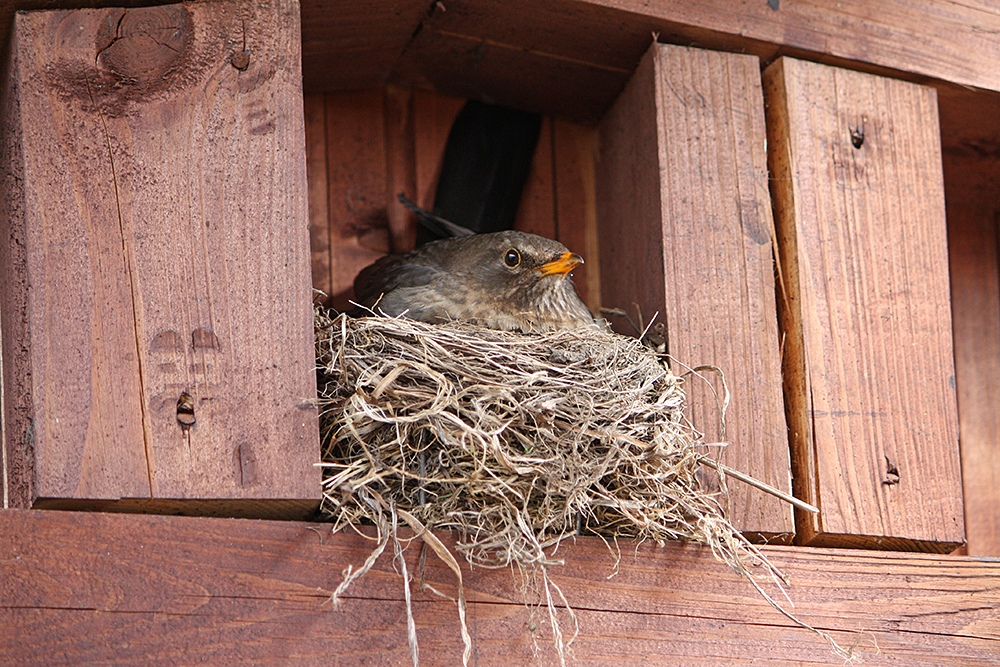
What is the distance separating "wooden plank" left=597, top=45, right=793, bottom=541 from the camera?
2.83 m

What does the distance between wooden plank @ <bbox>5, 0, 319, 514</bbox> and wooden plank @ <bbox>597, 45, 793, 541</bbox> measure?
87cm

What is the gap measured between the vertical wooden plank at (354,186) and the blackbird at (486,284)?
0.07 metres

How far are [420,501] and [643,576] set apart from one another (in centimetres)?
45

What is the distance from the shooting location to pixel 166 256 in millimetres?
2459

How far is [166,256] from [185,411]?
301 mm

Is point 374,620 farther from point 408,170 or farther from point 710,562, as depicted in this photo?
point 408,170

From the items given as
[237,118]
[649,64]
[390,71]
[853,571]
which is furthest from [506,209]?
[853,571]

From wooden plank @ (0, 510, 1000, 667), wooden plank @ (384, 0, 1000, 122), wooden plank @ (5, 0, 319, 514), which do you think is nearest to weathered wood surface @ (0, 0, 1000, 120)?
wooden plank @ (384, 0, 1000, 122)

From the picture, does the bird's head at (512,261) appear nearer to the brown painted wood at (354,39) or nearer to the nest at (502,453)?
the brown painted wood at (354,39)

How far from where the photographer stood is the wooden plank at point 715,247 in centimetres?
283

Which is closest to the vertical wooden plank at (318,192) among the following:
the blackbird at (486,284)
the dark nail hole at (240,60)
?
the blackbird at (486,284)

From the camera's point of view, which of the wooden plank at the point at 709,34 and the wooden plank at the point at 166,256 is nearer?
the wooden plank at the point at 166,256

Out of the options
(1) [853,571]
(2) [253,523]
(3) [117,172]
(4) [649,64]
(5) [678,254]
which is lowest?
(1) [853,571]

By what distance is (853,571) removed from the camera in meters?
2.69
